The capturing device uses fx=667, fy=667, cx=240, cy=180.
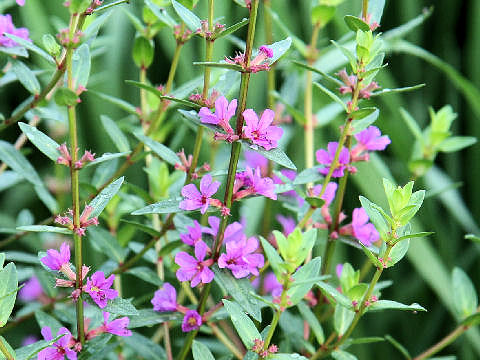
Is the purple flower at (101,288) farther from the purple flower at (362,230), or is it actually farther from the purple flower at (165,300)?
the purple flower at (362,230)

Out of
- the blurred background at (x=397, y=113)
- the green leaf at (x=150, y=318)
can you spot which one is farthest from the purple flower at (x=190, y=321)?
the blurred background at (x=397, y=113)

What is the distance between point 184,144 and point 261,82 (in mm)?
300

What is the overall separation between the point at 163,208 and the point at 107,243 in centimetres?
18

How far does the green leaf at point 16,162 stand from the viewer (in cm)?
75

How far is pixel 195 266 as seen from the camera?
0.62 m

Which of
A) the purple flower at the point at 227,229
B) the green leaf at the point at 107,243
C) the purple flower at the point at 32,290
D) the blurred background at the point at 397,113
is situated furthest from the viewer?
the blurred background at the point at 397,113

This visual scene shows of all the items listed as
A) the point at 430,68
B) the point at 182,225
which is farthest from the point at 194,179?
the point at 430,68

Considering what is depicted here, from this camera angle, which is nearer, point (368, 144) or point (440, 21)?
point (368, 144)

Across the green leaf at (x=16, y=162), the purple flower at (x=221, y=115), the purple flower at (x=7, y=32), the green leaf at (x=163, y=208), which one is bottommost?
the green leaf at (x=16, y=162)

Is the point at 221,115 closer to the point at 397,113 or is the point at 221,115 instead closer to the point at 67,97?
the point at 67,97

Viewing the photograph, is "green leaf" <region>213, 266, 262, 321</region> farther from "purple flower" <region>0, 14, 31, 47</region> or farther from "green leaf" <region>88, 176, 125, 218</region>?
"purple flower" <region>0, 14, 31, 47</region>

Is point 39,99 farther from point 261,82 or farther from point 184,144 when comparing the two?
point 261,82

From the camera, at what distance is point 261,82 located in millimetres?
1614

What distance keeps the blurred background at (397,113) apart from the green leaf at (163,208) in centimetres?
50
